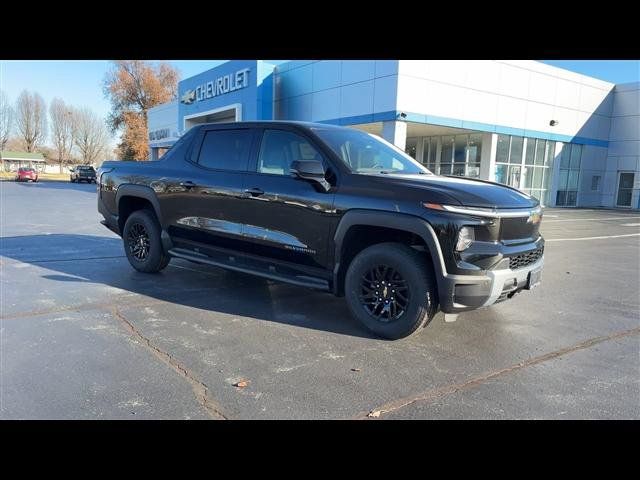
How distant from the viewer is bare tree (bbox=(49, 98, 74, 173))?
8769 cm

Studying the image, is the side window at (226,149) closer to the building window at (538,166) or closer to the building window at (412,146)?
the building window at (412,146)

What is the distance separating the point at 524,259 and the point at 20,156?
9927cm

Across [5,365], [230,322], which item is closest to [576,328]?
[230,322]

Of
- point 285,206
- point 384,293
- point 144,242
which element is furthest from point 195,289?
point 384,293

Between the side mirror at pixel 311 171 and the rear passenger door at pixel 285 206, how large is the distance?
3.2 inches

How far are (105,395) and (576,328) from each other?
436 centimetres

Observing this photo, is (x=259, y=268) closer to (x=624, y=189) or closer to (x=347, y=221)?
(x=347, y=221)

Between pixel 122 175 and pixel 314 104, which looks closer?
pixel 122 175

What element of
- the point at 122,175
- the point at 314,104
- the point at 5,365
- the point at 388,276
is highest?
the point at 314,104

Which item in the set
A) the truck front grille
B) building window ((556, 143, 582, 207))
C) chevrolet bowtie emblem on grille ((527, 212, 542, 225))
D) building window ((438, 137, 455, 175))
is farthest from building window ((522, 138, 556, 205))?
the truck front grille

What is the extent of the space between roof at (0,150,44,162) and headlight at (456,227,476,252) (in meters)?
97.3

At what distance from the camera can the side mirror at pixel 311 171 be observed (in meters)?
4.25
